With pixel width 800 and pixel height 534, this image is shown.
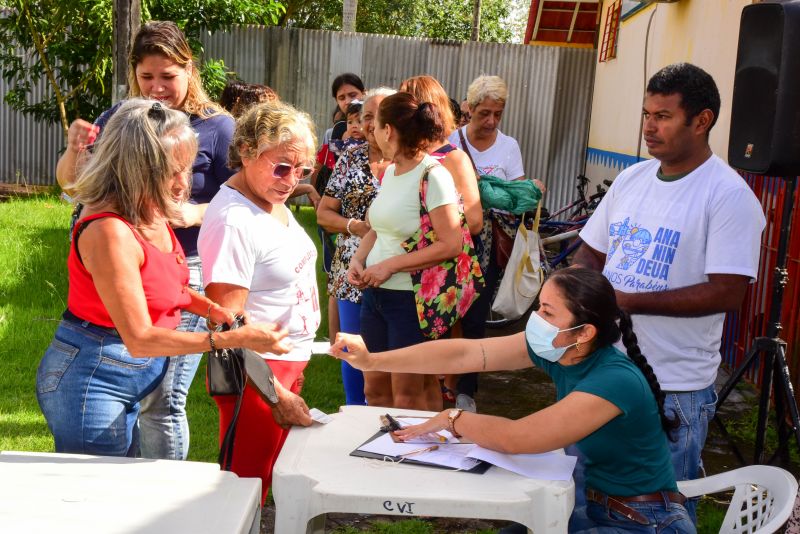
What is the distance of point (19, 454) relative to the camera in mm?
2242

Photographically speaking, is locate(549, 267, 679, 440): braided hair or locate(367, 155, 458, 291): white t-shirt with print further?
locate(367, 155, 458, 291): white t-shirt with print

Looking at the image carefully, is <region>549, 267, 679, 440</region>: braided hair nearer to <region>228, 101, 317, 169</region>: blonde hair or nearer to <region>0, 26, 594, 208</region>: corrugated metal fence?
<region>228, 101, 317, 169</region>: blonde hair

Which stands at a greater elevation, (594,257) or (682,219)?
(682,219)

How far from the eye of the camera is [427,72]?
44.7 ft

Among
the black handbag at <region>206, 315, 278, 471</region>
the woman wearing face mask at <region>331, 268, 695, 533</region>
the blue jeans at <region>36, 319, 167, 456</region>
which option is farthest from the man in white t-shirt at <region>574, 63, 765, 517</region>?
the blue jeans at <region>36, 319, 167, 456</region>

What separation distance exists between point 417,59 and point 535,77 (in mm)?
1809

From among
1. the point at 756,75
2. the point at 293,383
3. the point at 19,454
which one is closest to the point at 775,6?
the point at 756,75

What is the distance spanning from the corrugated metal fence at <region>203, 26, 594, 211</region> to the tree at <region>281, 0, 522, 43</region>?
12.5 metres

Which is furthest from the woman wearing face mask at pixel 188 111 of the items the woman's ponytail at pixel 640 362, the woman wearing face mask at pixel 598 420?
the woman's ponytail at pixel 640 362

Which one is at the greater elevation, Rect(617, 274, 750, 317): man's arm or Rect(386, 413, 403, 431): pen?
Rect(617, 274, 750, 317): man's arm

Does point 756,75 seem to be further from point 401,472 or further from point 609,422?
point 401,472

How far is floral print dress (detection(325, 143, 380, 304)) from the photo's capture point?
4.68 meters

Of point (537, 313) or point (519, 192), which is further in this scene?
point (519, 192)

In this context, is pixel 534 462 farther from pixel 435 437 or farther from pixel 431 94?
pixel 431 94
